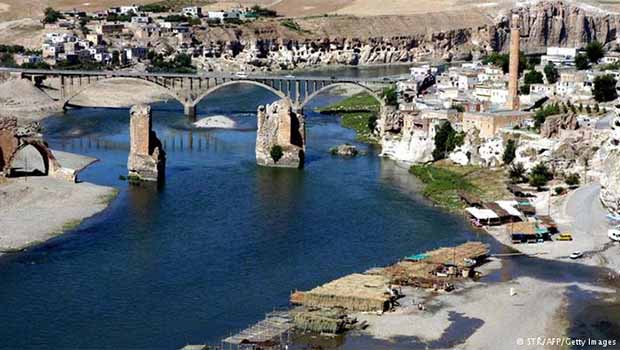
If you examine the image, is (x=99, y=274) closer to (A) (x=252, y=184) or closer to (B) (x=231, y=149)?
(A) (x=252, y=184)

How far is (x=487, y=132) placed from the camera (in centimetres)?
5719

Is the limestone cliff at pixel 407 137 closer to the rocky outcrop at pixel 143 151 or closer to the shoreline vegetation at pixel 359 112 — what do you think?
the shoreline vegetation at pixel 359 112

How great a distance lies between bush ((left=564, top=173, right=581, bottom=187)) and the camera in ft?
160

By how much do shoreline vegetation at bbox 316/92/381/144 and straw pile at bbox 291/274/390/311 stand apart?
3013 cm

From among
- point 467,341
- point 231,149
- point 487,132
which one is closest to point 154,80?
point 231,149

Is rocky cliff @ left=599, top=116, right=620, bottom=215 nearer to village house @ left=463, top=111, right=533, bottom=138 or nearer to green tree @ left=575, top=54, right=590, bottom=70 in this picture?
village house @ left=463, top=111, right=533, bottom=138

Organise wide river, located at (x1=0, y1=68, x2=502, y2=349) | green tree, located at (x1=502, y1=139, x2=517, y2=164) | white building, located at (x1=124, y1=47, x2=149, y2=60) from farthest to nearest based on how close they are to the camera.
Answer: white building, located at (x1=124, y1=47, x2=149, y2=60) → green tree, located at (x1=502, y1=139, x2=517, y2=164) → wide river, located at (x1=0, y1=68, x2=502, y2=349)

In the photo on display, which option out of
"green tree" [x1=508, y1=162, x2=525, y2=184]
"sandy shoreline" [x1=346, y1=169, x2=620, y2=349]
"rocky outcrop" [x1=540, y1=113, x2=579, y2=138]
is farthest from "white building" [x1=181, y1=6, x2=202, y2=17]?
"sandy shoreline" [x1=346, y1=169, x2=620, y2=349]

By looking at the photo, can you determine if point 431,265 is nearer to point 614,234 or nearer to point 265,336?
point 614,234

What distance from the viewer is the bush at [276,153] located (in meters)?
56.0

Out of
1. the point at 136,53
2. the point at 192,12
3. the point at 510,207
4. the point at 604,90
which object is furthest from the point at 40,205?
the point at 192,12

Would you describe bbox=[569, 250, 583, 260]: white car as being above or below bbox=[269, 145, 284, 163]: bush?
below

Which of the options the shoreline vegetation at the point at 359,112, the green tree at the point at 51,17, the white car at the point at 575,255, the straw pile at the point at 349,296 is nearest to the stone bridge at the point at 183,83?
the shoreline vegetation at the point at 359,112

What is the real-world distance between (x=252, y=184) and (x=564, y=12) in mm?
95464
